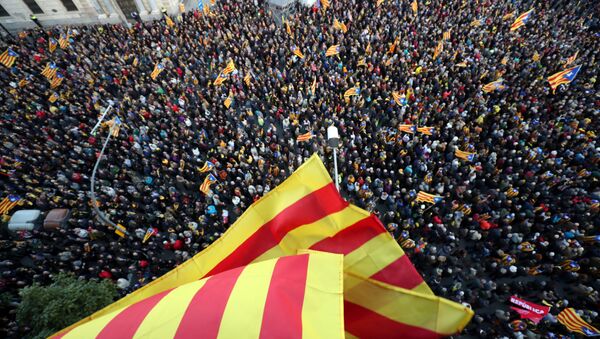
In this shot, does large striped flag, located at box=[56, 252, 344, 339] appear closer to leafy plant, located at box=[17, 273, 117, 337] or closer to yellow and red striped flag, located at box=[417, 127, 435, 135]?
leafy plant, located at box=[17, 273, 117, 337]

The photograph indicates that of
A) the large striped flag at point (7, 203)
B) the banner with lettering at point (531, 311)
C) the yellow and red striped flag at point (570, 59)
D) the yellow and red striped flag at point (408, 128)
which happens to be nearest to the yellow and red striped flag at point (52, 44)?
the large striped flag at point (7, 203)

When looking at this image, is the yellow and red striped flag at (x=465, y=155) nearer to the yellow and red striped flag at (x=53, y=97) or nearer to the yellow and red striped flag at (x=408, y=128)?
the yellow and red striped flag at (x=408, y=128)

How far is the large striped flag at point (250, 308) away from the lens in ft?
12.6

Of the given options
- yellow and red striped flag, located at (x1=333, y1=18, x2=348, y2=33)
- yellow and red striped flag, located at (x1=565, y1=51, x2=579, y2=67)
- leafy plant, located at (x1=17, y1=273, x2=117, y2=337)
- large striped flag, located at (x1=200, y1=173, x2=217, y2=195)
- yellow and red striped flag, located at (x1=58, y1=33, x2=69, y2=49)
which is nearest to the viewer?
leafy plant, located at (x1=17, y1=273, x2=117, y2=337)

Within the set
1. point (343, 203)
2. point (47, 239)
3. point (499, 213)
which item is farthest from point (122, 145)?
point (499, 213)

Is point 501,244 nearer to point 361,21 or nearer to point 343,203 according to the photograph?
point 343,203

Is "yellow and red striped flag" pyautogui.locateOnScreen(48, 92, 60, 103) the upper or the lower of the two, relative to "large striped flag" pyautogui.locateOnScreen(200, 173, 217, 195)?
upper

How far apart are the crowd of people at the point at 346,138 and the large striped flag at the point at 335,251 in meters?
6.13

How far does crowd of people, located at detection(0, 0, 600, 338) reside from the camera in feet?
35.3

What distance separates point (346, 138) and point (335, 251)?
9524 millimetres

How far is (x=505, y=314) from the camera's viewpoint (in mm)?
9164

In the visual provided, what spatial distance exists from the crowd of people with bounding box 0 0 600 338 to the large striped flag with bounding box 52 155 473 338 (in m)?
6.13

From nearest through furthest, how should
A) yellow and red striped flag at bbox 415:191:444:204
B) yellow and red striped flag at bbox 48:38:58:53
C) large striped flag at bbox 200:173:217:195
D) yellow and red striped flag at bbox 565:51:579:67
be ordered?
yellow and red striped flag at bbox 415:191:444:204, large striped flag at bbox 200:173:217:195, yellow and red striped flag at bbox 565:51:579:67, yellow and red striped flag at bbox 48:38:58:53

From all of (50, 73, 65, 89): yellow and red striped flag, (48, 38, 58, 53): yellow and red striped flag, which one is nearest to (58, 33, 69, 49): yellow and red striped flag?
(48, 38, 58, 53): yellow and red striped flag
